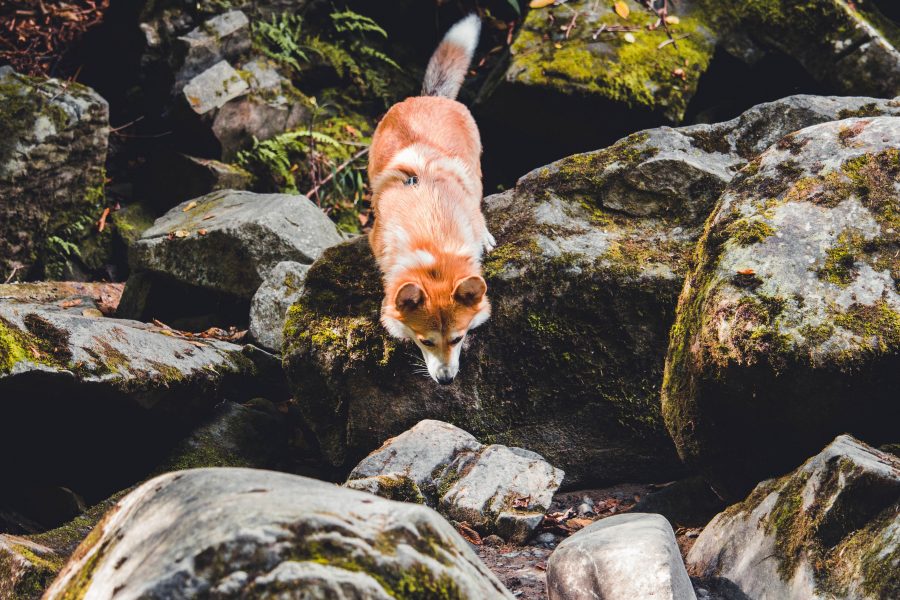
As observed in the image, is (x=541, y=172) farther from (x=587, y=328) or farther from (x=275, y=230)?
(x=275, y=230)

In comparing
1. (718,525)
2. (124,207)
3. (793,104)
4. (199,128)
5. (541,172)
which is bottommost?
(124,207)

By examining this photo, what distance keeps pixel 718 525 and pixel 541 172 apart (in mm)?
3331

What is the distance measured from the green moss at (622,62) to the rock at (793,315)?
374 centimetres

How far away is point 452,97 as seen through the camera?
31.0 feet

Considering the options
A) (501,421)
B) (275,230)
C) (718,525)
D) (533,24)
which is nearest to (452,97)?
(533,24)

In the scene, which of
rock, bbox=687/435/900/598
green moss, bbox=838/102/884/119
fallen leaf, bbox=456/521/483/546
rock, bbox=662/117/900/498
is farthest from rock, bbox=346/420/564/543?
green moss, bbox=838/102/884/119

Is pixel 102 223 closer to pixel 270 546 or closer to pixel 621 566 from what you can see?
pixel 621 566

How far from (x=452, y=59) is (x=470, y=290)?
189 inches

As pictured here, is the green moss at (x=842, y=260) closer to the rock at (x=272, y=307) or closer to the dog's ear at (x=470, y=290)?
the dog's ear at (x=470, y=290)

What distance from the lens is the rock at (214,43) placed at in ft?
33.6

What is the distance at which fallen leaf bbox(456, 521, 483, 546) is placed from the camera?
4.83 m

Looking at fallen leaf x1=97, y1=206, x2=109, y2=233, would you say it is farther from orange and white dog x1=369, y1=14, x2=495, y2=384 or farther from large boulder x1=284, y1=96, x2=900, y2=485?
large boulder x1=284, y1=96, x2=900, y2=485

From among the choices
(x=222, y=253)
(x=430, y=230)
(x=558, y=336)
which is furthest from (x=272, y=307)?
(x=558, y=336)

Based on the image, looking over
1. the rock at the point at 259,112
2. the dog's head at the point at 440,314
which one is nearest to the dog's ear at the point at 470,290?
the dog's head at the point at 440,314
